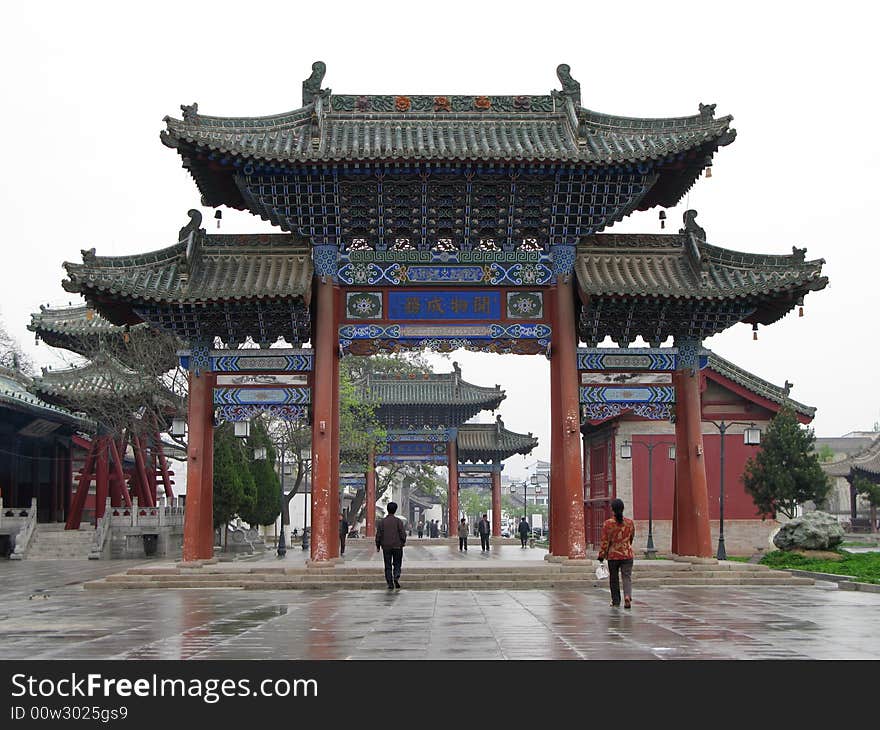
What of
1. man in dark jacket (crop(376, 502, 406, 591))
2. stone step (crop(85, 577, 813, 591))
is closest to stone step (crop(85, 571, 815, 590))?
stone step (crop(85, 577, 813, 591))

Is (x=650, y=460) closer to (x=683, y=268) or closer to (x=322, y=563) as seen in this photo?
(x=683, y=268)

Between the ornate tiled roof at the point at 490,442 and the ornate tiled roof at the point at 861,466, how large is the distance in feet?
64.1

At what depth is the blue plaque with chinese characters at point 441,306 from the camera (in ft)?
77.5

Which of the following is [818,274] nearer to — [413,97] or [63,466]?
[413,97]

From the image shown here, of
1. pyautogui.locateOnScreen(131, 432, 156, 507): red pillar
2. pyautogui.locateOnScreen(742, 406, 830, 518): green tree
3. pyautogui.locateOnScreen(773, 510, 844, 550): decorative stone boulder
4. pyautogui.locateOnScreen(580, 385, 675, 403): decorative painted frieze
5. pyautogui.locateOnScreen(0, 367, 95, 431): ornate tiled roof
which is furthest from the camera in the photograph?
pyautogui.locateOnScreen(131, 432, 156, 507): red pillar

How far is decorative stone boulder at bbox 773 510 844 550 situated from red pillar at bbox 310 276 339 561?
562 inches

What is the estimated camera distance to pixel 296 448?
40219mm

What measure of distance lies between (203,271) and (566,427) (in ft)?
29.1

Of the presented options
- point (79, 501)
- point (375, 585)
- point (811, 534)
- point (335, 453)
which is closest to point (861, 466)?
point (811, 534)

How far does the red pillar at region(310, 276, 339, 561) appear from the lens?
74.5ft

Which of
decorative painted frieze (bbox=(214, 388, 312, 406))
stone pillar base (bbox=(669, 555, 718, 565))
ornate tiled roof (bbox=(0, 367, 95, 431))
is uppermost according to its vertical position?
ornate tiled roof (bbox=(0, 367, 95, 431))

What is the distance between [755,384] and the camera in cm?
4044

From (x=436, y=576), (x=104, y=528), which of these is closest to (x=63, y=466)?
(x=104, y=528)

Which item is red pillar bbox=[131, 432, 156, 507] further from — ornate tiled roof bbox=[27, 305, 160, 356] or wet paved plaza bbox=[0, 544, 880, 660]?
wet paved plaza bbox=[0, 544, 880, 660]
